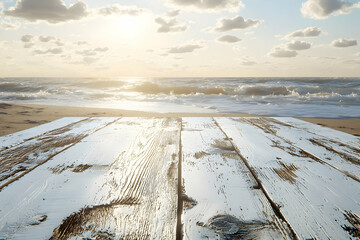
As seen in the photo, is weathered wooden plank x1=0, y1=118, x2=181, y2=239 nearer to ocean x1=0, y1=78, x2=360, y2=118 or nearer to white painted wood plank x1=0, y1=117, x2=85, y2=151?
white painted wood plank x1=0, y1=117, x2=85, y2=151

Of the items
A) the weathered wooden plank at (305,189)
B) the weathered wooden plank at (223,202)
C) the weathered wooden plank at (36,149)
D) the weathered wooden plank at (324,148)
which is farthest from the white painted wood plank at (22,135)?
the weathered wooden plank at (324,148)

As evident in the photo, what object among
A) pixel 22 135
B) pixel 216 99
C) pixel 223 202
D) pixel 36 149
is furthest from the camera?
pixel 216 99

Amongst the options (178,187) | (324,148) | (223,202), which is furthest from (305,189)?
(324,148)

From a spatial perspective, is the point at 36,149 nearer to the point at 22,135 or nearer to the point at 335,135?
the point at 22,135

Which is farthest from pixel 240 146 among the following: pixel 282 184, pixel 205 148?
pixel 282 184

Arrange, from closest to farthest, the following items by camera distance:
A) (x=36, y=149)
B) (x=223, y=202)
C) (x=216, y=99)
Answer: (x=223, y=202), (x=36, y=149), (x=216, y=99)

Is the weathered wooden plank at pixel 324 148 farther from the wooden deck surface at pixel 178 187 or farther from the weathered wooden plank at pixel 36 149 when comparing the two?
the weathered wooden plank at pixel 36 149

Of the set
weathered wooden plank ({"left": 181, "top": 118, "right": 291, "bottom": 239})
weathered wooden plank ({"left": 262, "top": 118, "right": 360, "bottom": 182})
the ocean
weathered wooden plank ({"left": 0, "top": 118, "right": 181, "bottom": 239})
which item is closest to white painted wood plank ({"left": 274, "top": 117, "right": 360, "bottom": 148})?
weathered wooden plank ({"left": 262, "top": 118, "right": 360, "bottom": 182})
